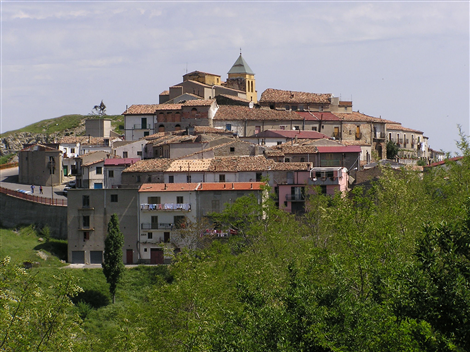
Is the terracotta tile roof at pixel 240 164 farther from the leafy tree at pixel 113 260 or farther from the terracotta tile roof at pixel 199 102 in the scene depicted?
the terracotta tile roof at pixel 199 102

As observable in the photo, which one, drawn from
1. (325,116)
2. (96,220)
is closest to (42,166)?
(96,220)

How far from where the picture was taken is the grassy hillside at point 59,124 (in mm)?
122312

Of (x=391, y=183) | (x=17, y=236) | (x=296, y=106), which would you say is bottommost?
(x=17, y=236)

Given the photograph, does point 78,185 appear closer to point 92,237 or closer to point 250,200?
point 92,237

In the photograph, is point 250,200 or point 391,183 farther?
point 250,200

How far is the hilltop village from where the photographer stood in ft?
191

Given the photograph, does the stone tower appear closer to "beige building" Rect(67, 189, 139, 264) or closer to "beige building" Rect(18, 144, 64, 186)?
"beige building" Rect(18, 144, 64, 186)

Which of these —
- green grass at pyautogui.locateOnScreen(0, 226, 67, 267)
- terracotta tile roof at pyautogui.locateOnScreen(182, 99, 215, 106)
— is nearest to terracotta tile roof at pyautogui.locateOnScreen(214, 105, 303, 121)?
terracotta tile roof at pyautogui.locateOnScreen(182, 99, 215, 106)

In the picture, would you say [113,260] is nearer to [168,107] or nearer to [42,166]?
[42,166]

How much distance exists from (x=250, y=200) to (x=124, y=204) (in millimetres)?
11516

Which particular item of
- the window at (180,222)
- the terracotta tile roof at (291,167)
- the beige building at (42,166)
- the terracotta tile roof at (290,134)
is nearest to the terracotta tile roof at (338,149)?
the terracotta tile roof at (291,167)

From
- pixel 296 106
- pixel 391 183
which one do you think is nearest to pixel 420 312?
pixel 391 183

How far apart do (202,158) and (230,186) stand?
8787mm

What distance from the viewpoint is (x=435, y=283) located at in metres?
18.7
